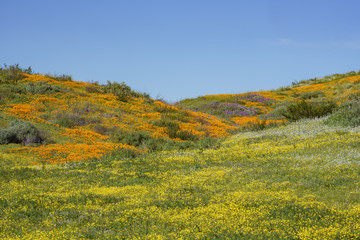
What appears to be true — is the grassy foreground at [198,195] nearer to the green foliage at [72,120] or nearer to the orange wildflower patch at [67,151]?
the orange wildflower patch at [67,151]

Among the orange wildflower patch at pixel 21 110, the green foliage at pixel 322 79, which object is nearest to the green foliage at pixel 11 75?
→ the orange wildflower patch at pixel 21 110

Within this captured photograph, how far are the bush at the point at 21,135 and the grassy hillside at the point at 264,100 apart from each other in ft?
68.4

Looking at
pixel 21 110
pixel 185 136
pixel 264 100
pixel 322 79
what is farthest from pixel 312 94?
pixel 21 110

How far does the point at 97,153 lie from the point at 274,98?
39.1 meters

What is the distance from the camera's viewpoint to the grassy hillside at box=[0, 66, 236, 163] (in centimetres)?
2171

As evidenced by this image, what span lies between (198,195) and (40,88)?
81.5 feet

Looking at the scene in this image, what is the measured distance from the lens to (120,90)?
38.0 meters

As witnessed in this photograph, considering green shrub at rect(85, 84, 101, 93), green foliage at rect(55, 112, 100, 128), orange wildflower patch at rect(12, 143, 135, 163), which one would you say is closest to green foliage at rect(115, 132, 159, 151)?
orange wildflower patch at rect(12, 143, 135, 163)

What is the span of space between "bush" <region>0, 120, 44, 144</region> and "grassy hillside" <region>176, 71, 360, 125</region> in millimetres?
20842

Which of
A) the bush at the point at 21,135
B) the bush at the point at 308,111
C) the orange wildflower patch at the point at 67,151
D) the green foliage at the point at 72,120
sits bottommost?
the orange wildflower patch at the point at 67,151

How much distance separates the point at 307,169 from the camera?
13.8 metres

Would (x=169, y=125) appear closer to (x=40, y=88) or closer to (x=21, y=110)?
(x=21, y=110)

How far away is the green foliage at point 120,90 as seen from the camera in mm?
36750

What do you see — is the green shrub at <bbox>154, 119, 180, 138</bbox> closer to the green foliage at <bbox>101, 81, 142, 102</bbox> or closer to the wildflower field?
the wildflower field
